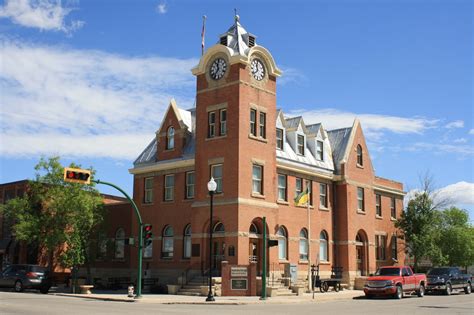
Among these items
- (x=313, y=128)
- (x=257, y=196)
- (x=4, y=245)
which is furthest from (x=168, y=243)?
(x=4, y=245)

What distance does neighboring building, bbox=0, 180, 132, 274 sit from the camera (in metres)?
45.4

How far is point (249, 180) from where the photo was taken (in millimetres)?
37000

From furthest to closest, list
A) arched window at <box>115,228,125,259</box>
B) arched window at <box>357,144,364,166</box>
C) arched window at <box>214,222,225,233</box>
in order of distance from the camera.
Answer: arched window at <box>357,144,364,166</box> < arched window at <box>115,228,125,259</box> < arched window at <box>214,222,225,233</box>

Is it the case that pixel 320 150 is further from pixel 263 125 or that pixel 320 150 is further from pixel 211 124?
pixel 211 124

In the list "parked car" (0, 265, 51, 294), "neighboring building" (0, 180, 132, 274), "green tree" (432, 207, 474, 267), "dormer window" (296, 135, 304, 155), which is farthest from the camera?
"green tree" (432, 207, 474, 267)

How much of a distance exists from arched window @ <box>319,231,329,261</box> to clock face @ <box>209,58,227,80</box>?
47.4 ft

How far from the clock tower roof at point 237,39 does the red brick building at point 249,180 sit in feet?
0.31

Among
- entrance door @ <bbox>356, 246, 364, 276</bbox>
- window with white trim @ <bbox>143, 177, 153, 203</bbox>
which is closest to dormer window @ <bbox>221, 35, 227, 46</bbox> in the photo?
window with white trim @ <bbox>143, 177, 153, 203</bbox>

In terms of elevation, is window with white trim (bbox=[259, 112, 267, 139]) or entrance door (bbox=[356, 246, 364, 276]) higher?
window with white trim (bbox=[259, 112, 267, 139])

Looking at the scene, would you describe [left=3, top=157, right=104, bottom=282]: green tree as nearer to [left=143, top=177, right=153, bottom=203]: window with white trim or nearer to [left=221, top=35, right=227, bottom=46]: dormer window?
[left=143, top=177, right=153, bottom=203]: window with white trim

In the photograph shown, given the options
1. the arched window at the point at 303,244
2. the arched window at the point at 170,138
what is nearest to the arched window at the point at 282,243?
the arched window at the point at 303,244

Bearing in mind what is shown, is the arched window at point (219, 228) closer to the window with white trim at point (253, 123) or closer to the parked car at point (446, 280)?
the window with white trim at point (253, 123)

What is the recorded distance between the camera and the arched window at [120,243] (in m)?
46.0

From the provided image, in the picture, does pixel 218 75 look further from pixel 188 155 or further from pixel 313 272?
pixel 313 272
